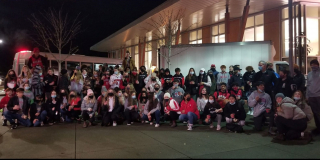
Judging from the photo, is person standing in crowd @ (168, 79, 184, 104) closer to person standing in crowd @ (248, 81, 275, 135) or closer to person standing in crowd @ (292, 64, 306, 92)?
person standing in crowd @ (248, 81, 275, 135)

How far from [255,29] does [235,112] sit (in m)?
16.6

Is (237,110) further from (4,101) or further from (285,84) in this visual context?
(4,101)

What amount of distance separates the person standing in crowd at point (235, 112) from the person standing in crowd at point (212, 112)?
0.27 meters

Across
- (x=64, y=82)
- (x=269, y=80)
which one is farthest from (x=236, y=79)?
(x=64, y=82)

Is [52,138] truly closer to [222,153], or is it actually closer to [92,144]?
[92,144]

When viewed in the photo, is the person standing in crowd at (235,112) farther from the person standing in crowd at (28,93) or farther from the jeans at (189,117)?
the person standing in crowd at (28,93)

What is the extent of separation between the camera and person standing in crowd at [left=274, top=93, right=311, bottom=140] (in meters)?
6.15

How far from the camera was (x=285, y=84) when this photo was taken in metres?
7.43

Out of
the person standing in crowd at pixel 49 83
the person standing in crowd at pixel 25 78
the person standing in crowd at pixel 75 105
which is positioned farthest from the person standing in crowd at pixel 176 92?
the person standing in crowd at pixel 25 78

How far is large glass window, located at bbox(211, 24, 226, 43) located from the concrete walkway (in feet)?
57.6

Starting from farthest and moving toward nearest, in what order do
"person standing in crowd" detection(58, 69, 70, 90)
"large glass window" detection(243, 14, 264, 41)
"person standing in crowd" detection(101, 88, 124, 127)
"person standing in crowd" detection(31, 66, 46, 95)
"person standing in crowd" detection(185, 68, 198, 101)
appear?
"large glass window" detection(243, 14, 264, 41) < "person standing in crowd" detection(185, 68, 198, 101) < "person standing in crowd" detection(58, 69, 70, 90) < "person standing in crowd" detection(31, 66, 46, 95) < "person standing in crowd" detection(101, 88, 124, 127)

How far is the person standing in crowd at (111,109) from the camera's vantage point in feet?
27.3

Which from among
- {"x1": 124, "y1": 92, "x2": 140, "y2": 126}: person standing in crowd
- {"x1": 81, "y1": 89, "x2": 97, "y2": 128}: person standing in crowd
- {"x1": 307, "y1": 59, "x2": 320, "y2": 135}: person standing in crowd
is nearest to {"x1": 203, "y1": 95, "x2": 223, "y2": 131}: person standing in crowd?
{"x1": 124, "y1": 92, "x2": 140, "y2": 126}: person standing in crowd

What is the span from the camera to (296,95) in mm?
6656
